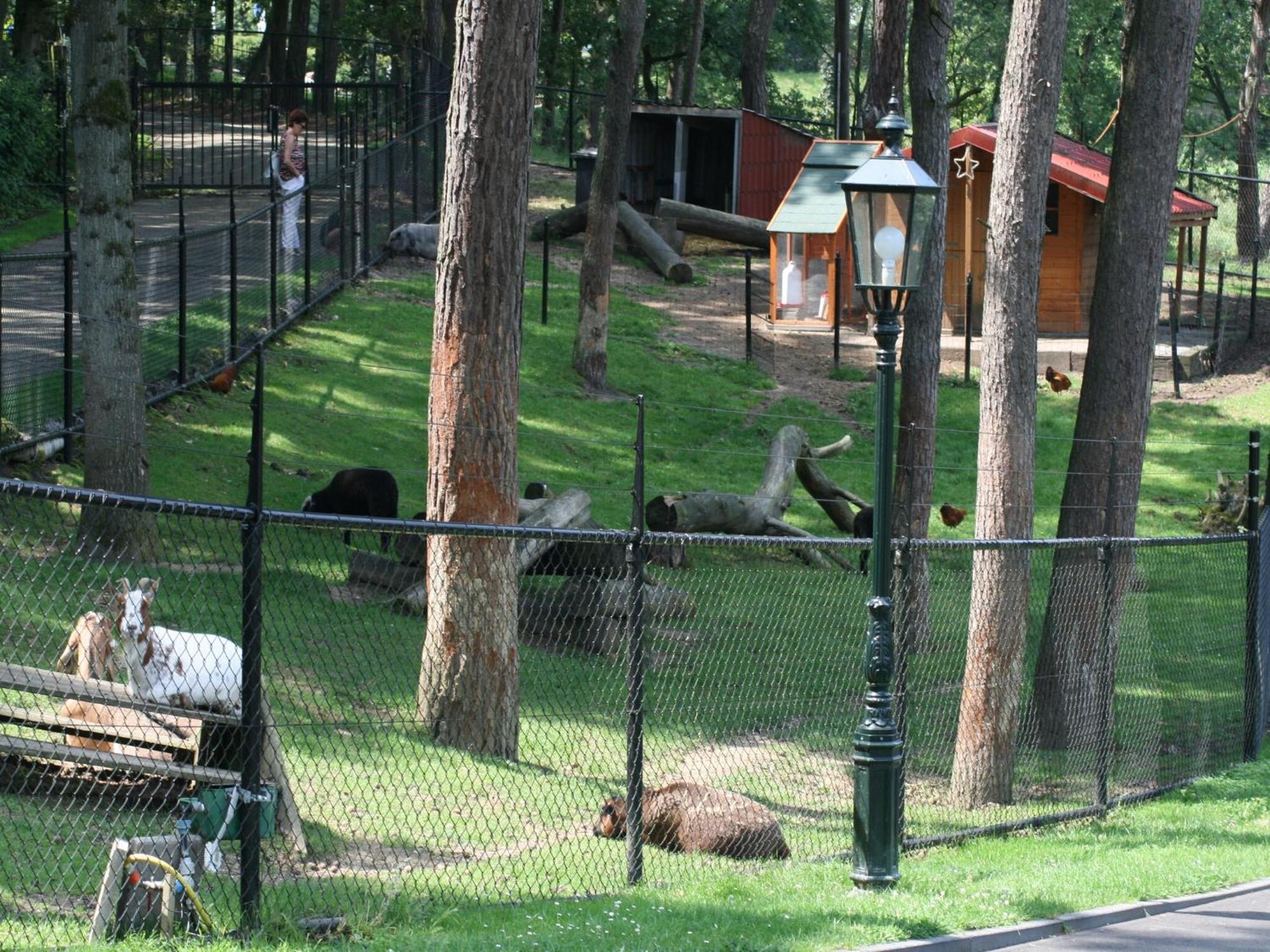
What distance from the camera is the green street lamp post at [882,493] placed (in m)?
7.93

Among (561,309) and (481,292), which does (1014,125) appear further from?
(561,309)

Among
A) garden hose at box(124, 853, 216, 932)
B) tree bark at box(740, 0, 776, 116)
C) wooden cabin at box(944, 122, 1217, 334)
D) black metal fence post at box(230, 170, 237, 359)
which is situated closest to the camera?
garden hose at box(124, 853, 216, 932)

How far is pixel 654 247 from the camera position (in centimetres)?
3122

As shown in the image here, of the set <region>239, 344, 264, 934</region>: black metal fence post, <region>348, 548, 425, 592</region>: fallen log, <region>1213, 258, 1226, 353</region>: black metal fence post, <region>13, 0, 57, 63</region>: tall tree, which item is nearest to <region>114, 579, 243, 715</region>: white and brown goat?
<region>239, 344, 264, 934</region>: black metal fence post

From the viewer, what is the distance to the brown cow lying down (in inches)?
354

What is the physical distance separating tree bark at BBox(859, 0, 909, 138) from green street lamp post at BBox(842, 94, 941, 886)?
406 inches

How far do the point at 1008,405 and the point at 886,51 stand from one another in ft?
28.1

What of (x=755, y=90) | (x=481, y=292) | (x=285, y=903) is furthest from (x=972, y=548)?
(x=755, y=90)

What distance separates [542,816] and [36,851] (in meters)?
3.29

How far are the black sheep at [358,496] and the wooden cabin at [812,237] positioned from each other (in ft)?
32.6

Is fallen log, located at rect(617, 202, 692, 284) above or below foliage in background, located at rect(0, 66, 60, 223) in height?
below

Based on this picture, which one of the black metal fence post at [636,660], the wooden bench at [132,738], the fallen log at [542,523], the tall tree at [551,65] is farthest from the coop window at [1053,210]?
the wooden bench at [132,738]

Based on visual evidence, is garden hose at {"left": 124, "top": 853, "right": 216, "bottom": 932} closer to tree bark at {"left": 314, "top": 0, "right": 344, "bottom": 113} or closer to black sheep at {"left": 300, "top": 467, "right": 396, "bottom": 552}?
black sheep at {"left": 300, "top": 467, "right": 396, "bottom": 552}

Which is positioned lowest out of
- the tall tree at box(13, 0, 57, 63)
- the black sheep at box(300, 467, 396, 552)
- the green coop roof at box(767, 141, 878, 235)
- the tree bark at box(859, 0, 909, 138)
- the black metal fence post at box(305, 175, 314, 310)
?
the black sheep at box(300, 467, 396, 552)
